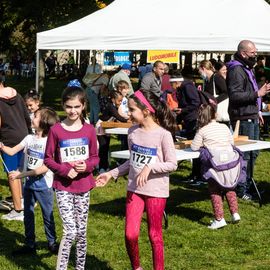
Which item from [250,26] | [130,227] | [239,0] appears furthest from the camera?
[239,0]

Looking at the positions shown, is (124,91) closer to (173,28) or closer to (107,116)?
(107,116)

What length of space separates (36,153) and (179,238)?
1827 millimetres

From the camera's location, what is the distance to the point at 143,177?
493cm

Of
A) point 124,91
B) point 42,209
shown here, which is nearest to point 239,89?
point 124,91

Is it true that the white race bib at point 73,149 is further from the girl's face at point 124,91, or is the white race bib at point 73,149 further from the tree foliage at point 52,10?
the tree foliage at point 52,10

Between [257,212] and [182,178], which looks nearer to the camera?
[257,212]

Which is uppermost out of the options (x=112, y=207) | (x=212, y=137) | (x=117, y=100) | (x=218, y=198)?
(x=212, y=137)

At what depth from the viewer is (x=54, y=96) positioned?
28.2m

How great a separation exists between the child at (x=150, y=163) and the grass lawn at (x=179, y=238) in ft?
2.72

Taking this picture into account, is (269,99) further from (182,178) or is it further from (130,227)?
(130,227)

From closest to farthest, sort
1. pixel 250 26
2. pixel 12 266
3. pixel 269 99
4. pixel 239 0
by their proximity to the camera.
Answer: pixel 12 266 → pixel 250 26 → pixel 239 0 → pixel 269 99

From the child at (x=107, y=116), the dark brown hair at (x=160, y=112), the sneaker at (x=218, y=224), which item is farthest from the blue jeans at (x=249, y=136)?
the dark brown hair at (x=160, y=112)

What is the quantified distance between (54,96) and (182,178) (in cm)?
1842

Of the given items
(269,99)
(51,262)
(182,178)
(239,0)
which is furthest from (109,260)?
(269,99)
